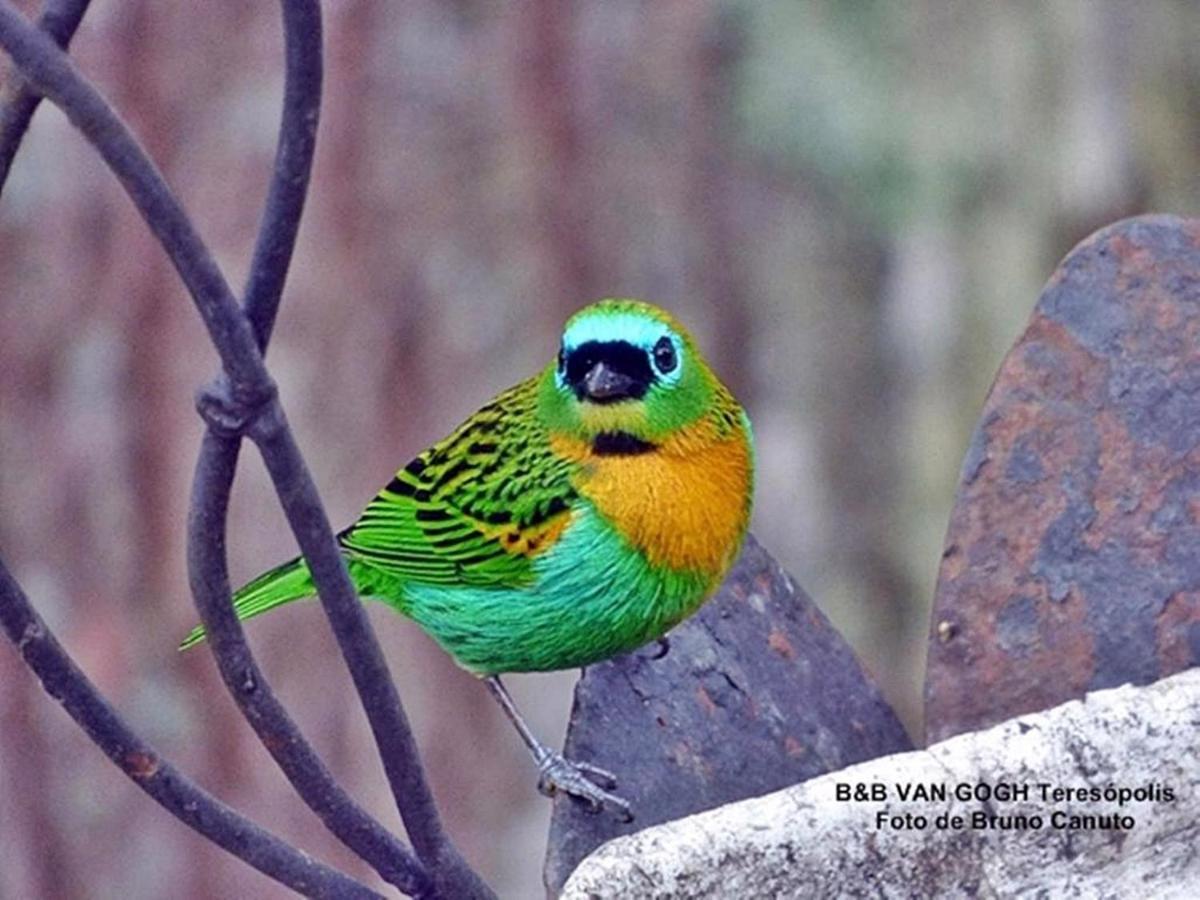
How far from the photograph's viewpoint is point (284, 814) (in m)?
5.54

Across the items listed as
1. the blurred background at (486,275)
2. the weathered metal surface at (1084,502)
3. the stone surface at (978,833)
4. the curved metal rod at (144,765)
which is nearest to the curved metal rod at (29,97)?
the curved metal rod at (144,765)

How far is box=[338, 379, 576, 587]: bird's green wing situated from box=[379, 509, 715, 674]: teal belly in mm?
29

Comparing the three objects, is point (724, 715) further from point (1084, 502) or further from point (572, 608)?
point (1084, 502)

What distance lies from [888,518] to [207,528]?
218 inches

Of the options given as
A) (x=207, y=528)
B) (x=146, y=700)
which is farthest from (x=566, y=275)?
(x=207, y=528)

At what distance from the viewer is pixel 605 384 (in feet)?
9.32

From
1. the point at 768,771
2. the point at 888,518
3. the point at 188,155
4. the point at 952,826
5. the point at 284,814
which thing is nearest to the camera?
the point at 952,826

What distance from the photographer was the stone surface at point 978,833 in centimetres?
216

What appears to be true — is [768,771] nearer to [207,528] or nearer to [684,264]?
[207,528]

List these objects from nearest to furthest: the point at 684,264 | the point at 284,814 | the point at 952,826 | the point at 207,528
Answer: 1. the point at 207,528
2. the point at 952,826
3. the point at 284,814
4. the point at 684,264

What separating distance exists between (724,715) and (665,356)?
0.53 meters

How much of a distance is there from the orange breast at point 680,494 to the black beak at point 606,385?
114 millimetres

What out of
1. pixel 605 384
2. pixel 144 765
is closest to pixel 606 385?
pixel 605 384

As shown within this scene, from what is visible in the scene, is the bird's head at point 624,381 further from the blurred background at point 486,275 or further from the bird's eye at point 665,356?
the blurred background at point 486,275
